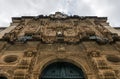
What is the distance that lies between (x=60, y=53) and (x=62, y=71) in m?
1.94

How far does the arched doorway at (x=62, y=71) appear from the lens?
16.8 meters

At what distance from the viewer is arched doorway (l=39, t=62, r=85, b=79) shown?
1684 cm

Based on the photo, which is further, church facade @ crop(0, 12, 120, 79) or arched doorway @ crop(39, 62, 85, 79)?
arched doorway @ crop(39, 62, 85, 79)

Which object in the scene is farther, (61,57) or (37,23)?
(37,23)

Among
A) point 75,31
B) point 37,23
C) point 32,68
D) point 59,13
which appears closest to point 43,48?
point 32,68

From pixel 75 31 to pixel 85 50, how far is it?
576 cm

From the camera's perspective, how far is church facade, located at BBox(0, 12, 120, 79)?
1634 cm

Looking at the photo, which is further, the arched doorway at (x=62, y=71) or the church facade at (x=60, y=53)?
the arched doorway at (x=62, y=71)

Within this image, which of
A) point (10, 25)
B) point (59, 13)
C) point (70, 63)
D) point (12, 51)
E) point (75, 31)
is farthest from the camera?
point (59, 13)

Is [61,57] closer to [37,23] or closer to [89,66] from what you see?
[89,66]

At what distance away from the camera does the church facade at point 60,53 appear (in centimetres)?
1634

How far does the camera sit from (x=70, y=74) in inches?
678

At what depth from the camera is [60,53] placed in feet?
62.1

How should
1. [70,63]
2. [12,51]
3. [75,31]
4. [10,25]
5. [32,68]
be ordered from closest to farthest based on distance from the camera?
[32,68], [70,63], [12,51], [75,31], [10,25]
